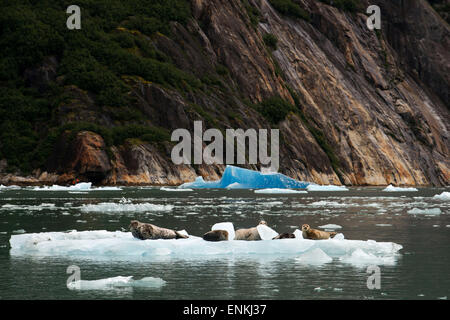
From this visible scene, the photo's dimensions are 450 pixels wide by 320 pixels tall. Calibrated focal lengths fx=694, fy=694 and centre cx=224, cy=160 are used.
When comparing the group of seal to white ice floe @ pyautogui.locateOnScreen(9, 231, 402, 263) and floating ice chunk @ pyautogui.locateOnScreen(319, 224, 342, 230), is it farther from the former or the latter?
floating ice chunk @ pyautogui.locateOnScreen(319, 224, 342, 230)

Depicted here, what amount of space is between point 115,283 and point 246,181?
6179cm

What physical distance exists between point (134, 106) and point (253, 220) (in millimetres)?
66091

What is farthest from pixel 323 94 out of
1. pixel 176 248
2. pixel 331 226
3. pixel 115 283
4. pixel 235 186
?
pixel 115 283

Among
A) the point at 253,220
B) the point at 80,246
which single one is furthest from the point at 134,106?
the point at 80,246

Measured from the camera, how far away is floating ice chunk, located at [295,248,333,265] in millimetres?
17906

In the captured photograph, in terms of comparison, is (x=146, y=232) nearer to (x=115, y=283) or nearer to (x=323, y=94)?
(x=115, y=283)

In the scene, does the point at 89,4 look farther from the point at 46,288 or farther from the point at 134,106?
the point at 46,288

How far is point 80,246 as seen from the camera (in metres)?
19.5

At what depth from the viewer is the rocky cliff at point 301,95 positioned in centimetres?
8388

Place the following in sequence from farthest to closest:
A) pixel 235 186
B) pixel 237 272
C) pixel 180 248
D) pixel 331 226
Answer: pixel 235 186 < pixel 331 226 < pixel 180 248 < pixel 237 272

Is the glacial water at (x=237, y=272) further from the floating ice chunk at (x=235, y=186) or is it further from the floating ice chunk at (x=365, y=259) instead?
the floating ice chunk at (x=235, y=186)

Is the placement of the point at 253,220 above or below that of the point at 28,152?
below

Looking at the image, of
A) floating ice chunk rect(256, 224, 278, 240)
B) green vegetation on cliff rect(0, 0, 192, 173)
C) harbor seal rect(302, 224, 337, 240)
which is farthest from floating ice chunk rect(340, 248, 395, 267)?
green vegetation on cliff rect(0, 0, 192, 173)

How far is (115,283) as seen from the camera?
14578 mm
